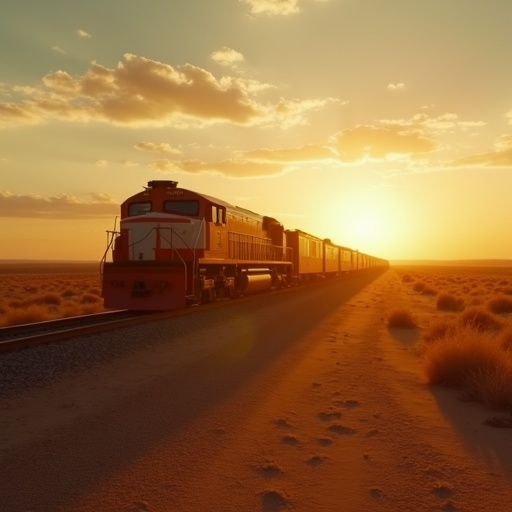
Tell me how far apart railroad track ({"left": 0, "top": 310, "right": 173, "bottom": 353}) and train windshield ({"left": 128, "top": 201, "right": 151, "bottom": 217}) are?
13.3 ft

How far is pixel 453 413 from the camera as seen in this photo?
21.8ft

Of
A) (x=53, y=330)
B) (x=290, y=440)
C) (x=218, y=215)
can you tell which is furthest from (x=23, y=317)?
(x=290, y=440)

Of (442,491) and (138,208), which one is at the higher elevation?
(138,208)

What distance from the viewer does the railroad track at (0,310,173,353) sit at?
10.9 metres

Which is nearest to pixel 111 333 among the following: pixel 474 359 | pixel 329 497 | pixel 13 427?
pixel 13 427

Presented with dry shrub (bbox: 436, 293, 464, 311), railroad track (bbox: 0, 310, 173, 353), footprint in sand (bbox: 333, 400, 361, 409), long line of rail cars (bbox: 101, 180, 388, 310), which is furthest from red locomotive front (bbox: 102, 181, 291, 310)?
footprint in sand (bbox: 333, 400, 361, 409)

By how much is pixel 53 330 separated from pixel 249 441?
401 inches

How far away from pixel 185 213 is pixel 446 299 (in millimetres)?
13340

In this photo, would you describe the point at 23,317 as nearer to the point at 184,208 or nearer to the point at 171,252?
the point at 171,252

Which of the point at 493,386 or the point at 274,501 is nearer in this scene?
the point at 274,501

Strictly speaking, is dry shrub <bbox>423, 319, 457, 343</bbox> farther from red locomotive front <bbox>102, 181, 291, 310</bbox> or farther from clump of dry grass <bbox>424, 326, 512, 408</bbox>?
red locomotive front <bbox>102, 181, 291, 310</bbox>

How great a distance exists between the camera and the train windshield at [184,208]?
18.7 m

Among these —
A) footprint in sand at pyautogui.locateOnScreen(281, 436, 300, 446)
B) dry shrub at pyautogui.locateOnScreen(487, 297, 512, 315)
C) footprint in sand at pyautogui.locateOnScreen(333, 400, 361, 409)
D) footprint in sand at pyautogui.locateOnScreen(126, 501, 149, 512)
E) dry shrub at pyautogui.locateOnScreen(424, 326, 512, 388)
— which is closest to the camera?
footprint in sand at pyautogui.locateOnScreen(126, 501, 149, 512)

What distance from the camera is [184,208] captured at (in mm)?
18844
